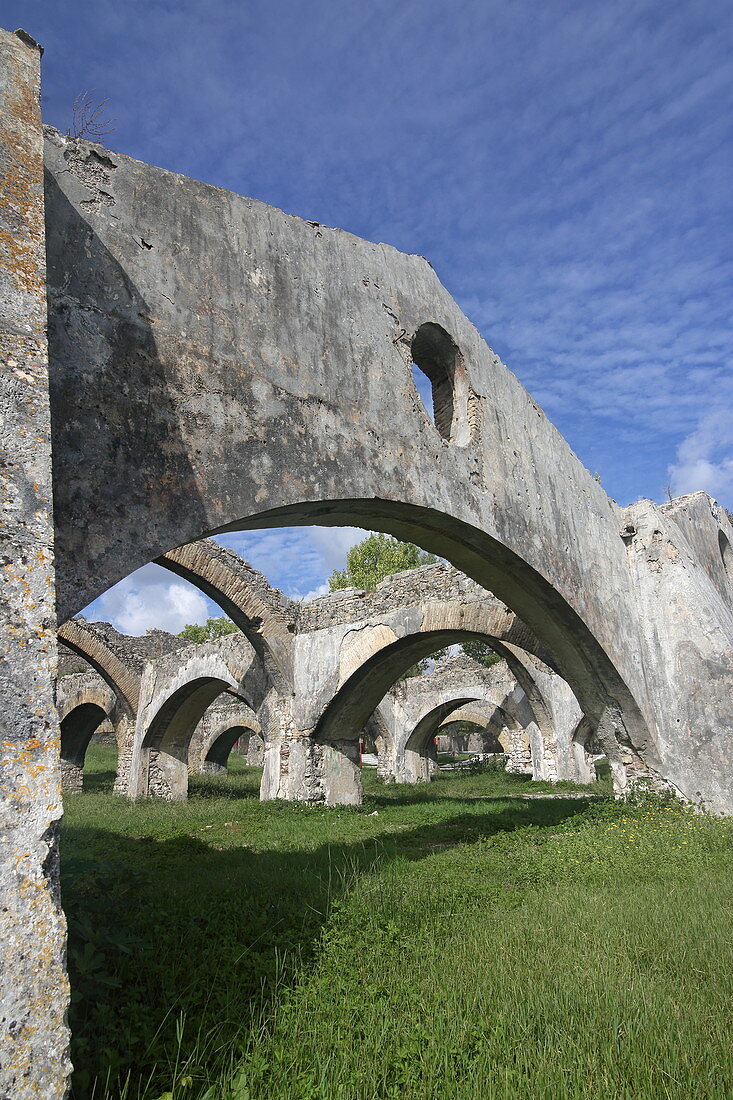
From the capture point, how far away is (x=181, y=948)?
3238mm

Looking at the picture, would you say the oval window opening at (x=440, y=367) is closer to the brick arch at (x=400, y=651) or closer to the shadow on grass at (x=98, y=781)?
the brick arch at (x=400, y=651)

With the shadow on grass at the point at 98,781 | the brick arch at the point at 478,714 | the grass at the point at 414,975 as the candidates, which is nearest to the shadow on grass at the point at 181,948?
the grass at the point at 414,975

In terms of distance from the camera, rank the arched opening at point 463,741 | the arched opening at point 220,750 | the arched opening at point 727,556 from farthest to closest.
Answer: the arched opening at point 463,741
the arched opening at point 220,750
the arched opening at point 727,556

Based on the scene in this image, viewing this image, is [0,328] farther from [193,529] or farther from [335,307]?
[335,307]

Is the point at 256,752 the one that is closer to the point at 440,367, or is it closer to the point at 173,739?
the point at 173,739

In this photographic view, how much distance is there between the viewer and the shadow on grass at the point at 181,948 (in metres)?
2.23

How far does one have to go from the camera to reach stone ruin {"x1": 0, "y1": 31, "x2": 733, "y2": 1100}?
1853mm

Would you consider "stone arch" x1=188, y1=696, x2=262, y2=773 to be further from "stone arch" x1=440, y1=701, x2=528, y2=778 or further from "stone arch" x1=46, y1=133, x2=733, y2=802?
"stone arch" x1=46, y1=133, x2=733, y2=802

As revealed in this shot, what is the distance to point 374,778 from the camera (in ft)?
71.1

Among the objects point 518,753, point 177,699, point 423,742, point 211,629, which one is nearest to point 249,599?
point 177,699

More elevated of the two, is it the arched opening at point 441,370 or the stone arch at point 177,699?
the arched opening at point 441,370

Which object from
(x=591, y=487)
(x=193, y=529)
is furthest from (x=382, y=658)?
(x=193, y=529)

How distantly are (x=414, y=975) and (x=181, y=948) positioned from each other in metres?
1.15

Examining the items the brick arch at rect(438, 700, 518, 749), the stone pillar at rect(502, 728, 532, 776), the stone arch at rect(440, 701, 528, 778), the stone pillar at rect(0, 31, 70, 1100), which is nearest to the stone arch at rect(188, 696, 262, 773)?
the brick arch at rect(438, 700, 518, 749)
